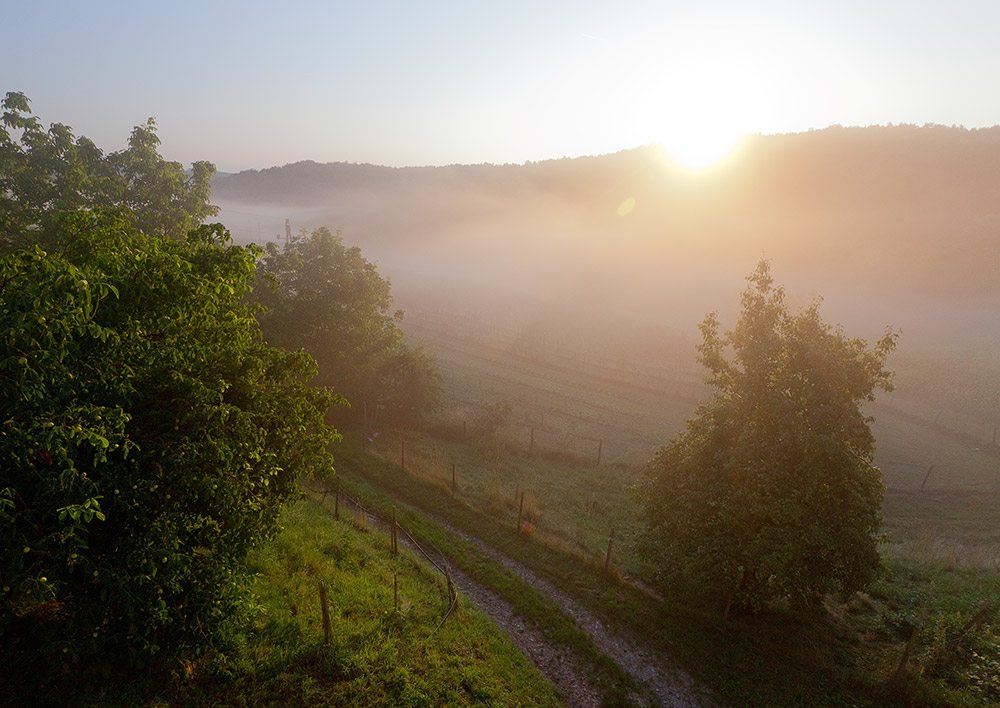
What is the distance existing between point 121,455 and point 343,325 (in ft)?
97.6

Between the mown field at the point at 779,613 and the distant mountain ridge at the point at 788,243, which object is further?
the distant mountain ridge at the point at 788,243

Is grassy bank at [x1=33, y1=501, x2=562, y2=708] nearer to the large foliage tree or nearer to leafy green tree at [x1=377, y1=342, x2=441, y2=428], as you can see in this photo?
the large foliage tree

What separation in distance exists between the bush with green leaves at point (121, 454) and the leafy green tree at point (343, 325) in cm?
2660

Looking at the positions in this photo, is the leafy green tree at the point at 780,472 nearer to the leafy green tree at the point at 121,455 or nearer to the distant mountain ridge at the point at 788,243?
the leafy green tree at the point at 121,455

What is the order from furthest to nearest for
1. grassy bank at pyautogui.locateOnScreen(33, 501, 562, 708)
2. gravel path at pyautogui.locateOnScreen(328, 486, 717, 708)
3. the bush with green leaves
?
1. gravel path at pyautogui.locateOnScreen(328, 486, 717, 708)
2. grassy bank at pyautogui.locateOnScreen(33, 501, 562, 708)
3. the bush with green leaves

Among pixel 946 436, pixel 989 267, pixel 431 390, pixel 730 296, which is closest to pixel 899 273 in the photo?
pixel 989 267

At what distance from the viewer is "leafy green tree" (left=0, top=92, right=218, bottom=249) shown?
22859mm

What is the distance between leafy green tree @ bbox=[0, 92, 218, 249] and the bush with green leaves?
14.8 metres

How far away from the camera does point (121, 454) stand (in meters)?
7.43

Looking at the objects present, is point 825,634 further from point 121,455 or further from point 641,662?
point 121,455

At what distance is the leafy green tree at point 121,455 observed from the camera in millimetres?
6273

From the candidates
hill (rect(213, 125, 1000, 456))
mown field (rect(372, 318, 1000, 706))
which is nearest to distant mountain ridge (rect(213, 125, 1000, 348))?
hill (rect(213, 125, 1000, 456))

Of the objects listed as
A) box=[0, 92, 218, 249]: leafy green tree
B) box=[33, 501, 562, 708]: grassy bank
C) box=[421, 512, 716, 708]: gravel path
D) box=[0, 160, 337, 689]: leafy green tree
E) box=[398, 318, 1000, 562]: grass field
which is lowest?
box=[398, 318, 1000, 562]: grass field

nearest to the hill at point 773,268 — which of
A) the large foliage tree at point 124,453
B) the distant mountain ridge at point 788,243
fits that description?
the distant mountain ridge at point 788,243
